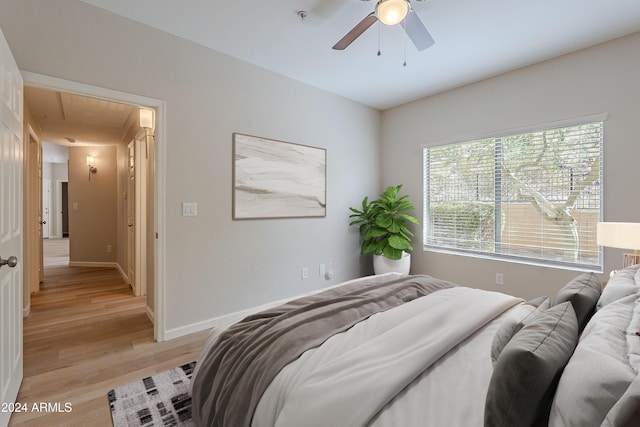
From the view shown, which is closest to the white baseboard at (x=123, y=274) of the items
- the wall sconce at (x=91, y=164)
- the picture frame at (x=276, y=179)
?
the wall sconce at (x=91, y=164)

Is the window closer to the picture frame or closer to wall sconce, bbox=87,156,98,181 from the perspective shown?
the picture frame

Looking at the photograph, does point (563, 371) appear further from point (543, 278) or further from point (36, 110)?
point (36, 110)

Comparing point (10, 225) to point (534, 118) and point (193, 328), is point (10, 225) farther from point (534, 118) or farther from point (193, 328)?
point (534, 118)

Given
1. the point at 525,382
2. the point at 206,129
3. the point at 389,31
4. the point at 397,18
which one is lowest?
Result: the point at 525,382

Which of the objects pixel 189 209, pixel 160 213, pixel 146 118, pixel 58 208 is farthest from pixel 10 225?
pixel 58 208

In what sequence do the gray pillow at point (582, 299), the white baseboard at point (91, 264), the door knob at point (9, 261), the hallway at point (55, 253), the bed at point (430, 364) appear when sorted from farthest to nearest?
the hallway at point (55, 253), the white baseboard at point (91, 264), the door knob at point (9, 261), the gray pillow at point (582, 299), the bed at point (430, 364)

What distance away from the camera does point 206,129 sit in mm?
2848

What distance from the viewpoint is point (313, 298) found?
179cm

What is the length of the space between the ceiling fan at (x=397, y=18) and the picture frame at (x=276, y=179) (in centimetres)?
142

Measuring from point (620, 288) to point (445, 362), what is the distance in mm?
821

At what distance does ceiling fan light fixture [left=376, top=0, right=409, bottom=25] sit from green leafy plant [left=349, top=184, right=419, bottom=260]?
2447 millimetres

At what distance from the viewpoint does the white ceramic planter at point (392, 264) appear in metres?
3.89

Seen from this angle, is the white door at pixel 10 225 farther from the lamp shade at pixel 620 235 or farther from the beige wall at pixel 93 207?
the beige wall at pixel 93 207

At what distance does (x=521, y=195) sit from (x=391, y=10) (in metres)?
2.51
